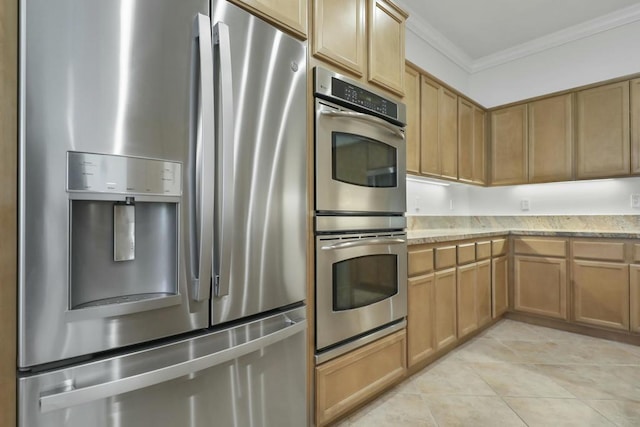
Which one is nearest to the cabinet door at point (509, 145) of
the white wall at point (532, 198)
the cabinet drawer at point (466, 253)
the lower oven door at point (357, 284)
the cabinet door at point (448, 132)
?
the white wall at point (532, 198)

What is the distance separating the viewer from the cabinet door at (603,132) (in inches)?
119

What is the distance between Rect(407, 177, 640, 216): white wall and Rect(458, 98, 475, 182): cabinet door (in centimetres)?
32

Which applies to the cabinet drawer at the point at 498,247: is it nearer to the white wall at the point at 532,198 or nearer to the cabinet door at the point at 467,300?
the cabinet door at the point at 467,300

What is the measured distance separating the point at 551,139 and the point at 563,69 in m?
0.80

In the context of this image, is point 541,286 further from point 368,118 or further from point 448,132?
point 368,118

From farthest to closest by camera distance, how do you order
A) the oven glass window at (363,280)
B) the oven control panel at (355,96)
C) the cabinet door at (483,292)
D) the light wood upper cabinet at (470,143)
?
the light wood upper cabinet at (470,143) < the cabinet door at (483,292) < the oven glass window at (363,280) < the oven control panel at (355,96)

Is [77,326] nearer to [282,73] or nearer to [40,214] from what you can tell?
[40,214]

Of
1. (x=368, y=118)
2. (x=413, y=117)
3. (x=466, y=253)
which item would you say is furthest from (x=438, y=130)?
(x=368, y=118)

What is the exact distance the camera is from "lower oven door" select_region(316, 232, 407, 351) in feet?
5.08

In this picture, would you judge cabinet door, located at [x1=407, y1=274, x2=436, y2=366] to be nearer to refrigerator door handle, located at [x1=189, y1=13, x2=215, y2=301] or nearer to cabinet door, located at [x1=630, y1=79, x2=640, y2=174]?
refrigerator door handle, located at [x1=189, y1=13, x2=215, y2=301]

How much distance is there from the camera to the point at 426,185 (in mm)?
3430

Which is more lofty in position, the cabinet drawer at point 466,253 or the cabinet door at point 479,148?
the cabinet door at point 479,148

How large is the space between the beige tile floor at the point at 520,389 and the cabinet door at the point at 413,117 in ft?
4.97

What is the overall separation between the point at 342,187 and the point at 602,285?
274 cm
